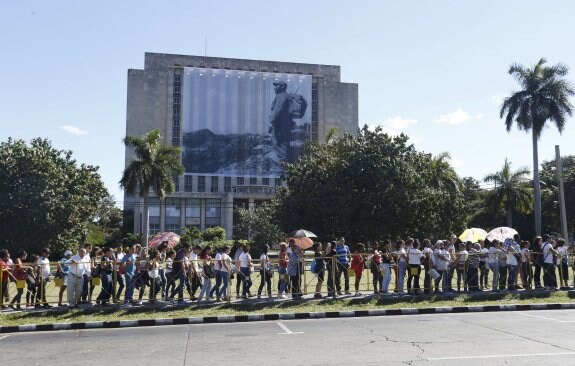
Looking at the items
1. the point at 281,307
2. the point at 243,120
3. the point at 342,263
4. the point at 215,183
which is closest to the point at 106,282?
the point at 281,307

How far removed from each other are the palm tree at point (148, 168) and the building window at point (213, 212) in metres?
40.2

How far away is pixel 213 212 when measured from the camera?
8738 centimetres

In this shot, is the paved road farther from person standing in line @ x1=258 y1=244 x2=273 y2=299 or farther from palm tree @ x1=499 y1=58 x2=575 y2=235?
palm tree @ x1=499 y1=58 x2=575 y2=235

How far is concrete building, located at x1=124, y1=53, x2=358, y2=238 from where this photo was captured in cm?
8719

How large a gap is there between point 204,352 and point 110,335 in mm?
3760

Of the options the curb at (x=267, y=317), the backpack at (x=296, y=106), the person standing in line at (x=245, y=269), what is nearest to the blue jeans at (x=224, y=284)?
the person standing in line at (x=245, y=269)

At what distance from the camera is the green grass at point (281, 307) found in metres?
15.0

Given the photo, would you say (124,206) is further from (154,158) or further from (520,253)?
(520,253)

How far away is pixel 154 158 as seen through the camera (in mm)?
45906

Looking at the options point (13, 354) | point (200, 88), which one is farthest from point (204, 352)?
point (200, 88)

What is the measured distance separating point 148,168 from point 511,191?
3618cm

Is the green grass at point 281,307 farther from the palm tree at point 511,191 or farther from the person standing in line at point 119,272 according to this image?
the palm tree at point 511,191

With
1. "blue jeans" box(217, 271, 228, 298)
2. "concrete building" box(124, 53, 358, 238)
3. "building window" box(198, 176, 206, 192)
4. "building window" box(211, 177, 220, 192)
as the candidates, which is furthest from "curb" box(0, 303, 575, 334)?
"building window" box(211, 177, 220, 192)

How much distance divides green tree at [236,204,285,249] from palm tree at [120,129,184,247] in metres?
11.4
